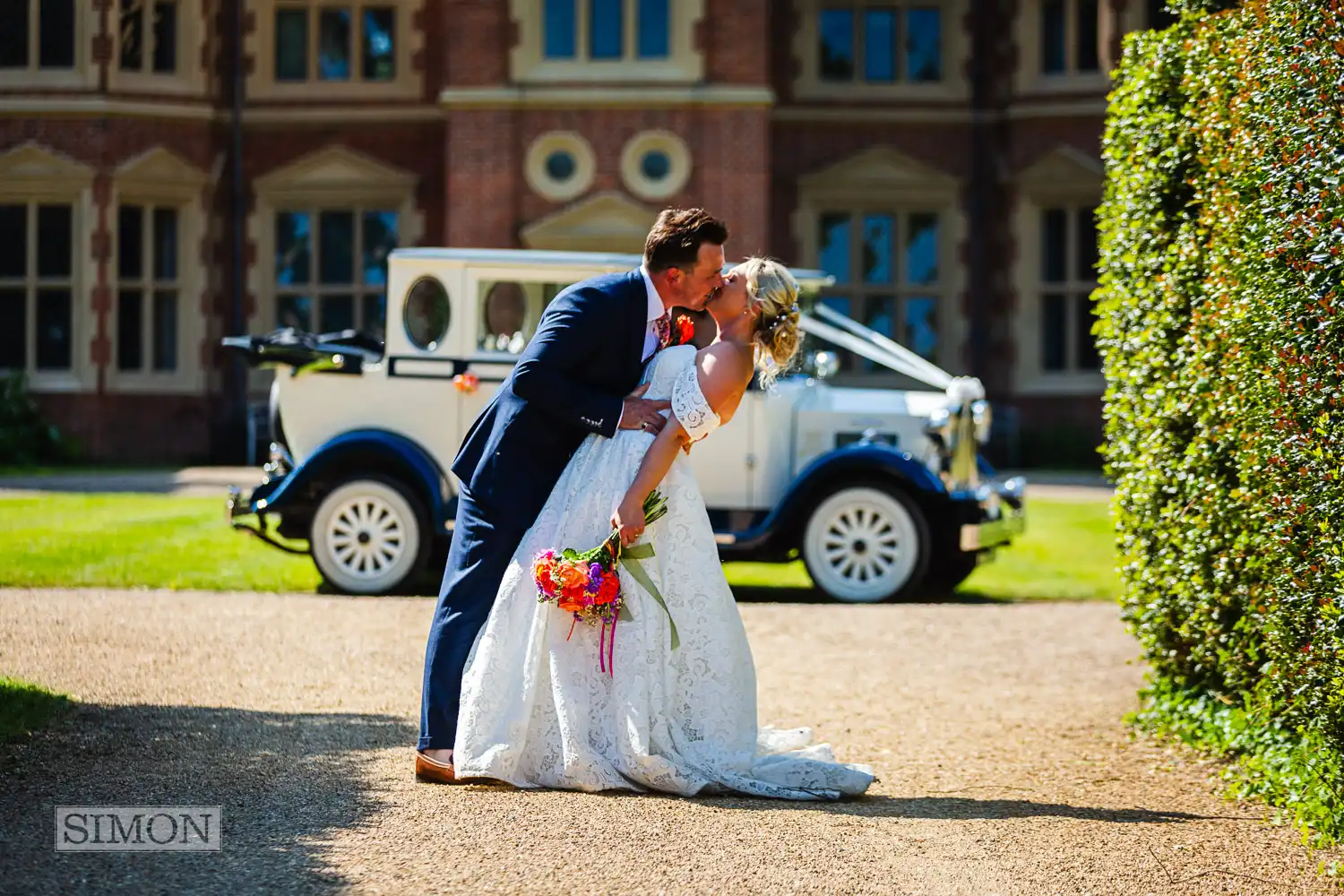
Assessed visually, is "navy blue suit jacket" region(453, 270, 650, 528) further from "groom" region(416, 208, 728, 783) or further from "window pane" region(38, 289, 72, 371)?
"window pane" region(38, 289, 72, 371)

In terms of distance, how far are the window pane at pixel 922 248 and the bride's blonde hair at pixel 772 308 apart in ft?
52.3

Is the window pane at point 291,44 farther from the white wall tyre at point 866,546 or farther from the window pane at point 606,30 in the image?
the white wall tyre at point 866,546

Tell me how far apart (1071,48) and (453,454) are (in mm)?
12657

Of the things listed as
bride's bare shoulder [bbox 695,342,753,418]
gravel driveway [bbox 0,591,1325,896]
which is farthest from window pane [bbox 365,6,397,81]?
bride's bare shoulder [bbox 695,342,753,418]

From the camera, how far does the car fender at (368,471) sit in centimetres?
977

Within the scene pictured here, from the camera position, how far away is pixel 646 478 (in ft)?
16.5

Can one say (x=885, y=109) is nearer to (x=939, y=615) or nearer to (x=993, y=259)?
(x=993, y=259)

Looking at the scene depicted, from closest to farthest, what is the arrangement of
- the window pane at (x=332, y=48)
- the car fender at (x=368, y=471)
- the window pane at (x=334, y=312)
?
the car fender at (x=368, y=471) → the window pane at (x=334, y=312) → the window pane at (x=332, y=48)

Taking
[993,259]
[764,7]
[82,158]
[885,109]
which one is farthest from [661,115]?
[82,158]

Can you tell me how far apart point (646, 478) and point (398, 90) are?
16.7 m

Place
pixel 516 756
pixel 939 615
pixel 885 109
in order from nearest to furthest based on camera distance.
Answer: pixel 516 756, pixel 939 615, pixel 885 109

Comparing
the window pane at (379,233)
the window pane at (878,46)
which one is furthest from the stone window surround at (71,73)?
the window pane at (878,46)

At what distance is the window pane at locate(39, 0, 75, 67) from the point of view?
1980 cm

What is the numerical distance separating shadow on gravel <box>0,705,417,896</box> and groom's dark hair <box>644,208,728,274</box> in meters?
1.76
